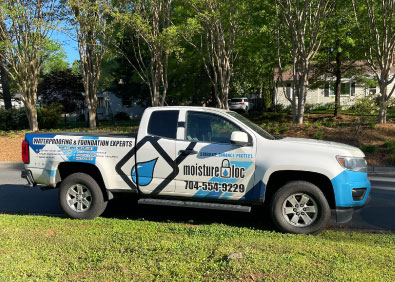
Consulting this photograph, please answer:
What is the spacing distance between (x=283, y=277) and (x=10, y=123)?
2405 cm

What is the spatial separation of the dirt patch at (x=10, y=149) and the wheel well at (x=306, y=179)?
10.9 m

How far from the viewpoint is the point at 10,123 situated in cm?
2320

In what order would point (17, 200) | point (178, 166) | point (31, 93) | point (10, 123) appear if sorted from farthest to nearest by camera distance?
point (10, 123), point (31, 93), point (17, 200), point (178, 166)

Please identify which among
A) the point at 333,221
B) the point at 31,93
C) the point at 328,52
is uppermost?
the point at 328,52

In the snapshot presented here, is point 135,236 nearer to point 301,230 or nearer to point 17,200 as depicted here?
point 301,230

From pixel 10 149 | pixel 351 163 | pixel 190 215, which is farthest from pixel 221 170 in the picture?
pixel 10 149

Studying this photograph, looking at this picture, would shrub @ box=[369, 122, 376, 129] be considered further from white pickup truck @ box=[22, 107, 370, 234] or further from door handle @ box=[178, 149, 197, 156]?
door handle @ box=[178, 149, 197, 156]

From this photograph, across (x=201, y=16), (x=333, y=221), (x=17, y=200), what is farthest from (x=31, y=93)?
(x=333, y=221)

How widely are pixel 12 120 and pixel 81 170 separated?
20.2 m

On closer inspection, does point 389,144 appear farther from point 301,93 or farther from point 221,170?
point 221,170

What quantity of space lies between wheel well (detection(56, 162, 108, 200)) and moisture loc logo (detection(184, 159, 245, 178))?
5.23 ft

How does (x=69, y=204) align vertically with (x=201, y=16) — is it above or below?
below

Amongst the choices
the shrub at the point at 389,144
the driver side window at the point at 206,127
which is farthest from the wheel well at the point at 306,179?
the shrub at the point at 389,144

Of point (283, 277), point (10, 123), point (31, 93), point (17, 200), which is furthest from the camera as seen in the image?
point (10, 123)
